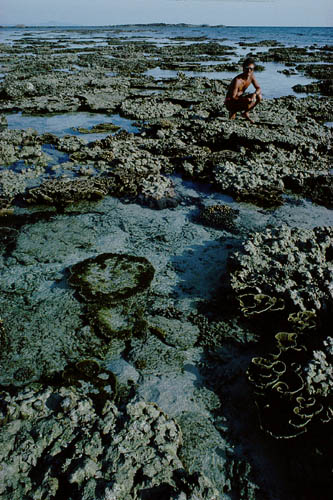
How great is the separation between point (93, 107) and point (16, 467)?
13.5m

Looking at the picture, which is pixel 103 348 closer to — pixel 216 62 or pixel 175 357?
pixel 175 357

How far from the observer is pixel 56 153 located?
895 centimetres

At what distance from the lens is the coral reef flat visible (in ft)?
8.30

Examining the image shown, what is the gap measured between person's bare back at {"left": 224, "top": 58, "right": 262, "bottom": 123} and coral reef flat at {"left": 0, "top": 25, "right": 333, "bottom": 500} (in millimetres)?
2306

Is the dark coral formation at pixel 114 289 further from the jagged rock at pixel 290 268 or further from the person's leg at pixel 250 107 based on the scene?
the person's leg at pixel 250 107

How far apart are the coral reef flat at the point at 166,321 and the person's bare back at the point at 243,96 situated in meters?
2.31

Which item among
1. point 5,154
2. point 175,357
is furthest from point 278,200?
point 5,154

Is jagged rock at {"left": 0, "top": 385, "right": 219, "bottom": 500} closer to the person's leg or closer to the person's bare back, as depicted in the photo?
the person's bare back

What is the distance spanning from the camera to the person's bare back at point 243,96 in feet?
32.8

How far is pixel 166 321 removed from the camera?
13.1 ft

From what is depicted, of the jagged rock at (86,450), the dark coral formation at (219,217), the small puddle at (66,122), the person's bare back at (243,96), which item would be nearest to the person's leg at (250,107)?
the person's bare back at (243,96)

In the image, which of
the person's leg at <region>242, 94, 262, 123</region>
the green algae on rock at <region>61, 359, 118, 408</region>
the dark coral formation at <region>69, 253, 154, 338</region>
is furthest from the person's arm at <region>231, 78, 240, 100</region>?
the green algae on rock at <region>61, 359, 118, 408</region>

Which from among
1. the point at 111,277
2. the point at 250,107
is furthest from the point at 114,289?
the point at 250,107

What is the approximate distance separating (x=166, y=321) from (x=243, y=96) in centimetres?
957
